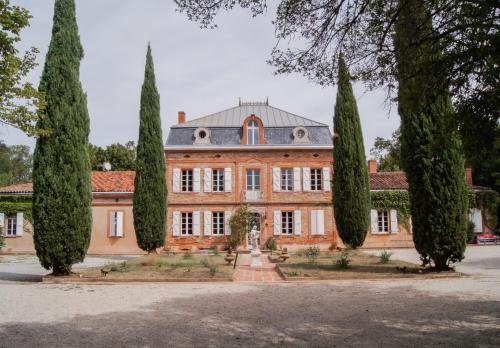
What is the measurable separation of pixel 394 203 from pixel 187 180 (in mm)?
12191

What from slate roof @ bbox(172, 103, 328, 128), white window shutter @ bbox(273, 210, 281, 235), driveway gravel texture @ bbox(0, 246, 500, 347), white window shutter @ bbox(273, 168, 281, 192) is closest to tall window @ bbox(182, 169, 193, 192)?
slate roof @ bbox(172, 103, 328, 128)

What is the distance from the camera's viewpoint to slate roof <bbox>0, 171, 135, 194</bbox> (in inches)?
905

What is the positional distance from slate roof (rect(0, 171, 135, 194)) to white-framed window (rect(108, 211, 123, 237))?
132cm

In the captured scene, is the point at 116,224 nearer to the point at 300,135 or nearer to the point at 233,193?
the point at 233,193

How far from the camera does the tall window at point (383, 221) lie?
23.9 meters

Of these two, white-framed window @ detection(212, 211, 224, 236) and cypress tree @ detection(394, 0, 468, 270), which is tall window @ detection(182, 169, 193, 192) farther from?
cypress tree @ detection(394, 0, 468, 270)

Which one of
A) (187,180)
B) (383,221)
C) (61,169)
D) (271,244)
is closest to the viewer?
(61,169)

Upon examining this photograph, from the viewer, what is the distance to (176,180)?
75.6ft

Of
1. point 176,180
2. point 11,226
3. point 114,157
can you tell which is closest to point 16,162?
point 114,157

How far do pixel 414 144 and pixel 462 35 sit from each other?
23.3 feet

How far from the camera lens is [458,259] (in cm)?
1127

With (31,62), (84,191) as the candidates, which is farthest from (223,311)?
(84,191)

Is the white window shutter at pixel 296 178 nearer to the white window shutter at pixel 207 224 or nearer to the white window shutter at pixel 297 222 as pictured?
the white window shutter at pixel 297 222

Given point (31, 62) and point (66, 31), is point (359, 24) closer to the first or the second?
point (31, 62)
